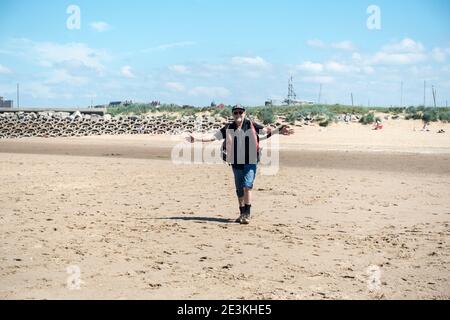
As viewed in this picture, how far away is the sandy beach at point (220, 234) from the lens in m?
5.66

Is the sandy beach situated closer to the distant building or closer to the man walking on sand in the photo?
the man walking on sand

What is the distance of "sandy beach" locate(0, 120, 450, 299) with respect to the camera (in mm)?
5664

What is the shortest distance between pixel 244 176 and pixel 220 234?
1067 millimetres

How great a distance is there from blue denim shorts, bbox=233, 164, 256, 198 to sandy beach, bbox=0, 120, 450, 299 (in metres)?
0.66

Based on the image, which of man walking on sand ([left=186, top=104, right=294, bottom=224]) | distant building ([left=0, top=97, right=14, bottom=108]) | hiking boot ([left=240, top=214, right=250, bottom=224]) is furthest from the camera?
distant building ([left=0, top=97, right=14, bottom=108])

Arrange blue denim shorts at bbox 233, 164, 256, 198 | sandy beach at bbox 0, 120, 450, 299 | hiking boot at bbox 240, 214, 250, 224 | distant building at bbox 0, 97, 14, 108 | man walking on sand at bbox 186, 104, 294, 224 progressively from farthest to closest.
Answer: distant building at bbox 0, 97, 14, 108
hiking boot at bbox 240, 214, 250, 224
blue denim shorts at bbox 233, 164, 256, 198
man walking on sand at bbox 186, 104, 294, 224
sandy beach at bbox 0, 120, 450, 299

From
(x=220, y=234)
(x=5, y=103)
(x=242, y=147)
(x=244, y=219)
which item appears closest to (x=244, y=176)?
(x=242, y=147)

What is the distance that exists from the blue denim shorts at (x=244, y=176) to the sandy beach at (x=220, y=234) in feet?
2.18

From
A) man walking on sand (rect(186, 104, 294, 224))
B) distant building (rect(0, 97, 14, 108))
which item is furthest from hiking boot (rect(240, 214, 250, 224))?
distant building (rect(0, 97, 14, 108))

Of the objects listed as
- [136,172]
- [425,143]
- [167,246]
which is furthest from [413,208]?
[425,143]

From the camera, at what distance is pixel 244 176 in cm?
862

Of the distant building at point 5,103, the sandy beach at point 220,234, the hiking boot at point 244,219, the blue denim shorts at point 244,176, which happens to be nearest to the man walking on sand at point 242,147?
the blue denim shorts at point 244,176

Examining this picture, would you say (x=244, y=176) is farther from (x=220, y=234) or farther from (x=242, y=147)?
(x=220, y=234)
